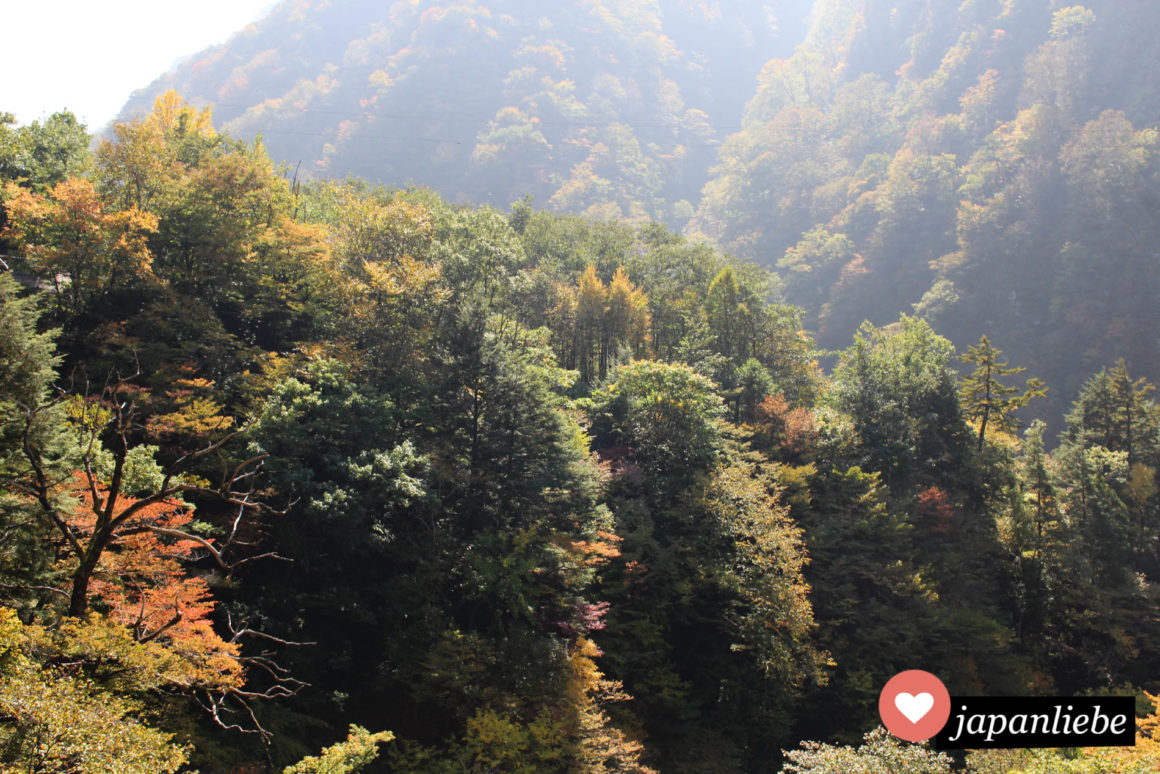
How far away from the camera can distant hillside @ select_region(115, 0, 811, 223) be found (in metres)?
113

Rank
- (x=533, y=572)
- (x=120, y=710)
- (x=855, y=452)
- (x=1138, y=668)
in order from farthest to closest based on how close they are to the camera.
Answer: (x=855, y=452), (x=1138, y=668), (x=533, y=572), (x=120, y=710)

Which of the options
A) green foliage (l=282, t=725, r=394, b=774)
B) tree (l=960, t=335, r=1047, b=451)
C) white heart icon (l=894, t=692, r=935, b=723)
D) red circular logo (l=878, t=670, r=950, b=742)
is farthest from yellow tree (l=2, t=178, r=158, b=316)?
tree (l=960, t=335, r=1047, b=451)

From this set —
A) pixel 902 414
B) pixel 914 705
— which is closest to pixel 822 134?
pixel 902 414

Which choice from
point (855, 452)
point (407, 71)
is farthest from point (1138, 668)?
point (407, 71)

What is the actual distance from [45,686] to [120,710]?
6.30 ft

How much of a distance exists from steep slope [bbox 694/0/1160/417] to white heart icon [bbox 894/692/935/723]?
63.3 meters

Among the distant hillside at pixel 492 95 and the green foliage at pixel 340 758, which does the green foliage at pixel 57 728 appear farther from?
the distant hillside at pixel 492 95

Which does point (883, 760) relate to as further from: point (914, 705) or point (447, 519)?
point (447, 519)

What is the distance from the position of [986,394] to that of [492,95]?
11804 centimetres

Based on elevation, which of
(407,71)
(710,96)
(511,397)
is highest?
(710,96)

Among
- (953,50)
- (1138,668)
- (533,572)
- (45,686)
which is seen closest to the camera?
(45,686)

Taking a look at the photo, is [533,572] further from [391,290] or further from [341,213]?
[341,213]

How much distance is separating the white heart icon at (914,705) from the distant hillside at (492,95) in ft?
274

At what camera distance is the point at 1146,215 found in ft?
250
